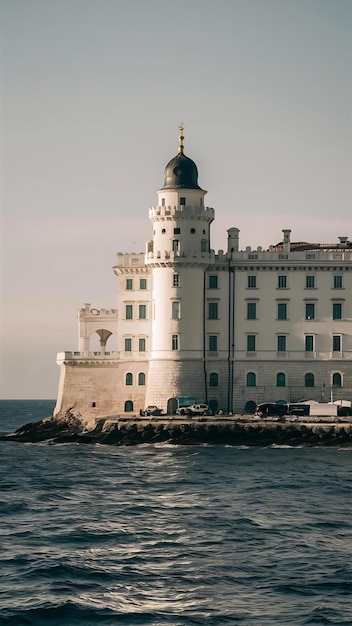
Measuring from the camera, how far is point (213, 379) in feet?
318

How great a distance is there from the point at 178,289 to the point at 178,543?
162ft

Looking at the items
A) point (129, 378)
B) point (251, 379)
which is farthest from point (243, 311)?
point (129, 378)

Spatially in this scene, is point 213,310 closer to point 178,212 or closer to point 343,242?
point 178,212

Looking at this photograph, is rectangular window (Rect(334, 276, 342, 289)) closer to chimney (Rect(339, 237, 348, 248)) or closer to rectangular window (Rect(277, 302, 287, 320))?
rectangular window (Rect(277, 302, 287, 320))

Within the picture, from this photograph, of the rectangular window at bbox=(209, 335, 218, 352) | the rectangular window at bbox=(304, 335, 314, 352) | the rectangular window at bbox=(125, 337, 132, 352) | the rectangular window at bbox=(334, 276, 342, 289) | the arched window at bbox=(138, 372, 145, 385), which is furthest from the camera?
the rectangular window at bbox=(125, 337, 132, 352)

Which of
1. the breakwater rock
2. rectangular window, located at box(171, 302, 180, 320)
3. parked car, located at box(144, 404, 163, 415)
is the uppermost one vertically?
rectangular window, located at box(171, 302, 180, 320)

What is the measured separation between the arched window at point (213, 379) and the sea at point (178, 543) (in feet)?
59.6

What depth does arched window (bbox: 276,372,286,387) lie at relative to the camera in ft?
318

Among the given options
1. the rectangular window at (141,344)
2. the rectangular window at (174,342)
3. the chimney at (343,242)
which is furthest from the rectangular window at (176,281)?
the chimney at (343,242)

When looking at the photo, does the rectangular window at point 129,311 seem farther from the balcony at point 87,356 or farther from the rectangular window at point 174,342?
the rectangular window at point 174,342

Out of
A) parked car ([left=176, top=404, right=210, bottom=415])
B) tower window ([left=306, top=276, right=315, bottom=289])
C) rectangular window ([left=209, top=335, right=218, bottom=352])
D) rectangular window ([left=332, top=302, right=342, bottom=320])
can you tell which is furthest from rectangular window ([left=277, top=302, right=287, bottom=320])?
parked car ([left=176, top=404, right=210, bottom=415])

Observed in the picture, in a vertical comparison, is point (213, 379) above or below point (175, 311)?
below

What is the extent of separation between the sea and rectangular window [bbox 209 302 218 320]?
784 inches

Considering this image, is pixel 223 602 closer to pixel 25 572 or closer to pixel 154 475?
pixel 25 572
